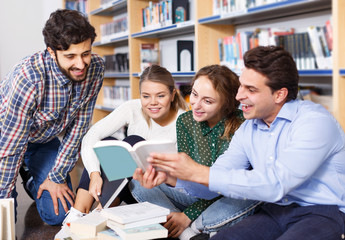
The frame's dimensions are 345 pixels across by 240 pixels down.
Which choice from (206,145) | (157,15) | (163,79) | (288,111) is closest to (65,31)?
(163,79)

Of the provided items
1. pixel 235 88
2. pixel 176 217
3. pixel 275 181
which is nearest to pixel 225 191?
pixel 275 181

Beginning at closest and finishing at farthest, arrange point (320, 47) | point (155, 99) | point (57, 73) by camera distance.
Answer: point (57, 73) → point (155, 99) → point (320, 47)

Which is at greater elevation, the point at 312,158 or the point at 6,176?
the point at 312,158

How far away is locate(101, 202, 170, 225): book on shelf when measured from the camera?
55.3 inches

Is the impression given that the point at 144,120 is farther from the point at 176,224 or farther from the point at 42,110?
the point at 176,224

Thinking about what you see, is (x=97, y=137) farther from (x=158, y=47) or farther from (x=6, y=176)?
(x=158, y=47)

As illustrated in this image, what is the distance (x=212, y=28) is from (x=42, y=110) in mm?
1502

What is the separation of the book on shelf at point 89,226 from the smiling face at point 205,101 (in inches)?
24.4

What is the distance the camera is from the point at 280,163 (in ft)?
4.06

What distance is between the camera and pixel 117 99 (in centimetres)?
471

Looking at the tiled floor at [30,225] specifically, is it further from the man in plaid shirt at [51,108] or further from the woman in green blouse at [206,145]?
the woman in green blouse at [206,145]

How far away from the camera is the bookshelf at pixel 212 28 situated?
6.81 ft

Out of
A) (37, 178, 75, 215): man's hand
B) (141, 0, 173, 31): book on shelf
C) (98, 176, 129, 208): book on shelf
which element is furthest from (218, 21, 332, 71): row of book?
(37, 178, 75, 215): man's hand

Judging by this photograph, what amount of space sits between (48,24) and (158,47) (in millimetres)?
2362
